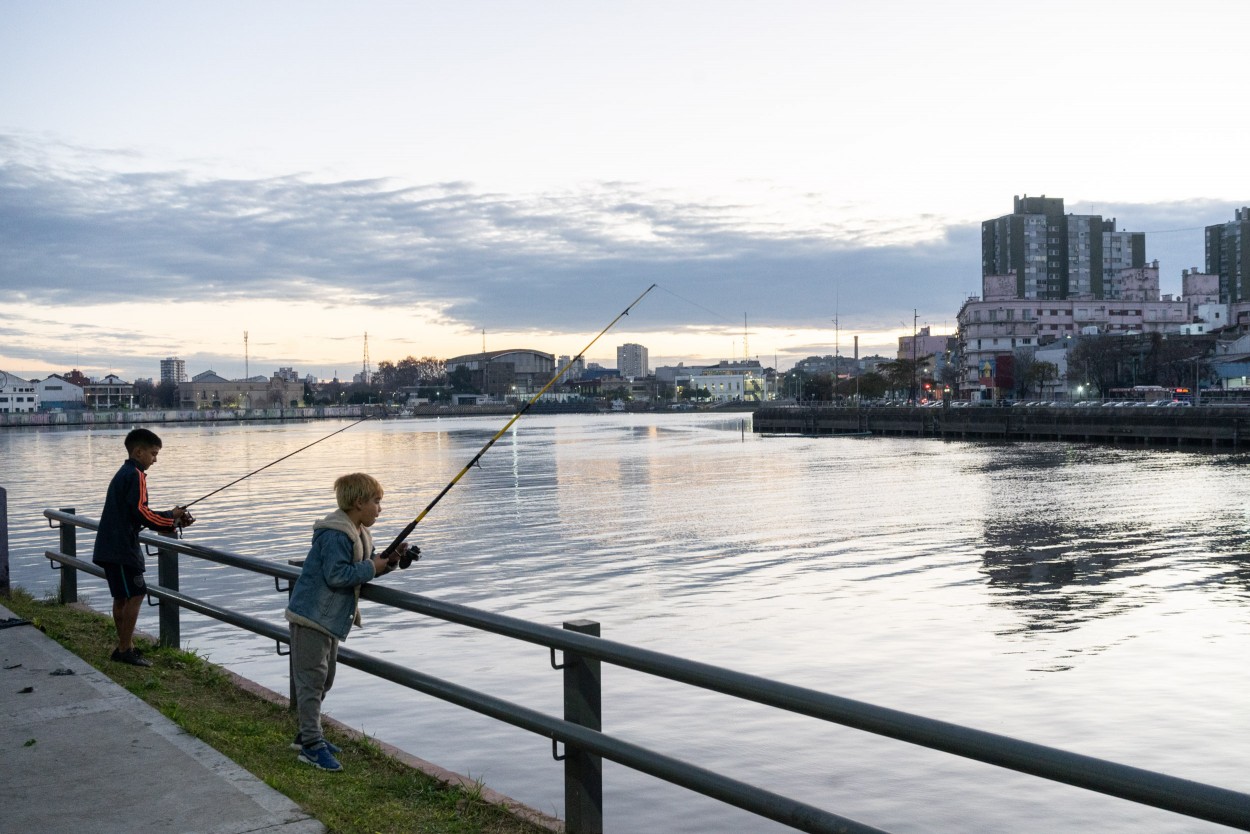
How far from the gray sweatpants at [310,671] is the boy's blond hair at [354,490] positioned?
811 millimetres

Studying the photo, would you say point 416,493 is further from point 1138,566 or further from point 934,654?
point 934,654

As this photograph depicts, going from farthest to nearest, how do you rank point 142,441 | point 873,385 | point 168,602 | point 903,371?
point 873,385, point 903,371, point 168,602, point 142,441

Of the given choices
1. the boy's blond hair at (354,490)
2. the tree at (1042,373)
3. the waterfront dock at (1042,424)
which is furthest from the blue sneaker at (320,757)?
the tree at (1042,373)

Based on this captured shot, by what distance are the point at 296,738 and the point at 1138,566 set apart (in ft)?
57.4

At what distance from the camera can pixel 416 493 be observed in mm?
41188

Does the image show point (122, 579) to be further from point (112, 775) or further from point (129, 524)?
point (112, 775)

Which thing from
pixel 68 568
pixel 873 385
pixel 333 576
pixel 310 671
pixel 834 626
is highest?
pixel 873 385

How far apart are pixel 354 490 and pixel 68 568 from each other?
25.7 feet

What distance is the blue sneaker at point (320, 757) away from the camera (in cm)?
604

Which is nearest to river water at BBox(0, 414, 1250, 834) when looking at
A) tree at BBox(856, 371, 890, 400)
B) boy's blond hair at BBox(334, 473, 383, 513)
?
boy's blond hair at BBox(334, 473, 383, 513)

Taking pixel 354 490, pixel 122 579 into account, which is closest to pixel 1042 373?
pixel 122 579

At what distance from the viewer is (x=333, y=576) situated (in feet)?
18.5

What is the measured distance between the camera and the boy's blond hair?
5633mm

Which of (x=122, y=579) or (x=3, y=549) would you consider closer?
(x=122, y=579)
